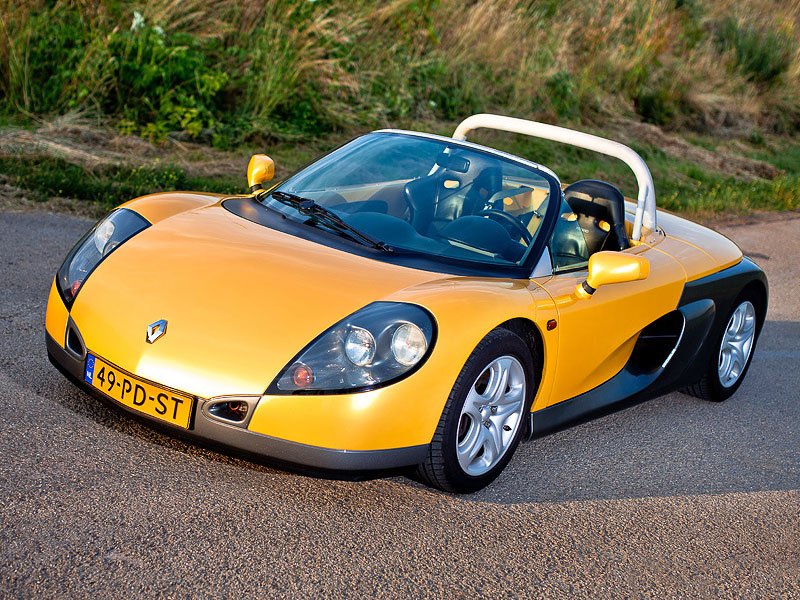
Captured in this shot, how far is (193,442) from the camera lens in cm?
368

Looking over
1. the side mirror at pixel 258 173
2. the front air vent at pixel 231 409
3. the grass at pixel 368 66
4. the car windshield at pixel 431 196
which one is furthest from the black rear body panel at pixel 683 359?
the grass at pixel 368 66

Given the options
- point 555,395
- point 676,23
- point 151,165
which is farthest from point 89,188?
point 676,23

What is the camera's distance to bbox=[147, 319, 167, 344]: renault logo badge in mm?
3760

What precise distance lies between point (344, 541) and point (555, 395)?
1.34 m

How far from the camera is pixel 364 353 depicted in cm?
371

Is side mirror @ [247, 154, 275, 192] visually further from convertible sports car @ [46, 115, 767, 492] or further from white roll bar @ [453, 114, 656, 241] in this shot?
white roll bar @ [453, 114, 656, 241]

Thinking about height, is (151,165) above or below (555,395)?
below

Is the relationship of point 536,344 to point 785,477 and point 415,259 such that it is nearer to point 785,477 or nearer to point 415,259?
point 415,259

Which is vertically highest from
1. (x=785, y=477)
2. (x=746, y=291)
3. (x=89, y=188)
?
(x=746, y=291)

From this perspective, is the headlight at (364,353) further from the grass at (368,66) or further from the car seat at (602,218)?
the grass at (368,66)

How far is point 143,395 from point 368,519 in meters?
0.90

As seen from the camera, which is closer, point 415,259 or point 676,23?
point 415,259

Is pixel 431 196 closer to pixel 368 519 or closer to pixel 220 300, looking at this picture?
pixel 220 300

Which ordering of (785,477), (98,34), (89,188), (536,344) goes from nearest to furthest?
(536,344)
(785,477)
(89,188)
(98,34)
